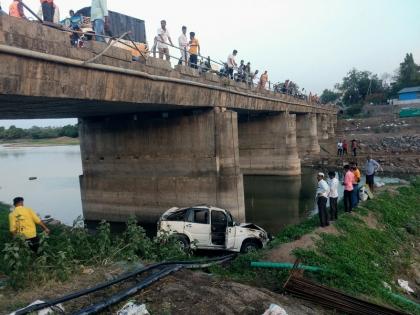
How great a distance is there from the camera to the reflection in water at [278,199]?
2009 cm

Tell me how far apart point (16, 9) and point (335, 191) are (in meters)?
10.0

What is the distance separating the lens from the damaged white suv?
448 inches

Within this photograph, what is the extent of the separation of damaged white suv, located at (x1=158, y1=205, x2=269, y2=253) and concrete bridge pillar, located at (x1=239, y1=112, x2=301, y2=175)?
22.5m

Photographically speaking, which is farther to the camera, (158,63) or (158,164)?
(158,164)

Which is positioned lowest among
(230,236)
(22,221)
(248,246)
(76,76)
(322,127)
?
(248,246)

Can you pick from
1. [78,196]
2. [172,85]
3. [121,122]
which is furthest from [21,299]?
[78,196]

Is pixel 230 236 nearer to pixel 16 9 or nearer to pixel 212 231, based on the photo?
pixel 212 231

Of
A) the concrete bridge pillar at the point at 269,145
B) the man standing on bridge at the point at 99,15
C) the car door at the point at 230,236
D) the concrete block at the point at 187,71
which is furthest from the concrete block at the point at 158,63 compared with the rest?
the concrete bridge pillar at the point at 269,145

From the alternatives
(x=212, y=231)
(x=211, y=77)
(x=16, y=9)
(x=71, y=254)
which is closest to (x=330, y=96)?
(x=211, y=77)

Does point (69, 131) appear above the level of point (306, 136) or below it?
above

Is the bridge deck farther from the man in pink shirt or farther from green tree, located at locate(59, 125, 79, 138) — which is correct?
green tree, located at locate(59, 125, 79, 138)

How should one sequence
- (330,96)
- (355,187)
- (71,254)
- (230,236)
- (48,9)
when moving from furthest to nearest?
1. (330,96)
2. (355,187)
3. (230,236)
4. (48,9)
5. (71,254)

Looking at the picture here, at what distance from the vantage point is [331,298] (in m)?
6.68

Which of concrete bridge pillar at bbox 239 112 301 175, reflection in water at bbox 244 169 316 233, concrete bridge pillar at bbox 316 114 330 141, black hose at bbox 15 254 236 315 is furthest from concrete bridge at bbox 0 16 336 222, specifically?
concrete bridge pillar at bbox 316 114 330 141
